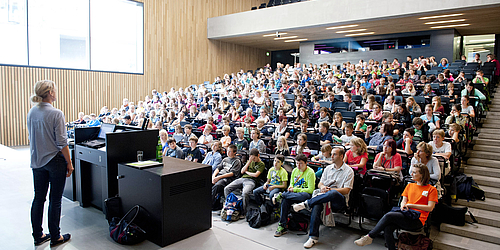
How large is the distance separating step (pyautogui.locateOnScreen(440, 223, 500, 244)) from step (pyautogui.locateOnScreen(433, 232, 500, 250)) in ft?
0.18

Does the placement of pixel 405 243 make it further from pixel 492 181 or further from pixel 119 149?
pixel 119 149

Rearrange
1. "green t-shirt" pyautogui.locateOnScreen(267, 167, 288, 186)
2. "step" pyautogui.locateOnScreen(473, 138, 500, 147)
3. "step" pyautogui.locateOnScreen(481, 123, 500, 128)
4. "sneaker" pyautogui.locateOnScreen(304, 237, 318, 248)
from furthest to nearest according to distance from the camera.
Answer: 1. "step" pyautogui.locateOnScreen(481, 123, 500, 128)
2. "step" pyautogui.locateOnScreen(473, 138, 500, 147)
3. "green t-shirt" pyautogui.locateOnScreen(267, 167, 288, 186)
4. "sneaker" pyautogui.locateOnScreen(304, 237, 318, 248)

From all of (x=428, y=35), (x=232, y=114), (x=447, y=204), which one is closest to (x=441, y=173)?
(x=447, y=204)

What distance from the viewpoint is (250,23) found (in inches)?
560

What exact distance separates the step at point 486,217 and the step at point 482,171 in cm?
106

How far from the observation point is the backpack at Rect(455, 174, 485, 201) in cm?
419

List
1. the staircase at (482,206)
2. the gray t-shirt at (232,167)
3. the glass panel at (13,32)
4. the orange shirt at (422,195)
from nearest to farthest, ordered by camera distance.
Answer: the orange shirt at (422,195)
the staircase at (482,206)
the gray t-shirt at (232,167)
the glass panel at (13,32)

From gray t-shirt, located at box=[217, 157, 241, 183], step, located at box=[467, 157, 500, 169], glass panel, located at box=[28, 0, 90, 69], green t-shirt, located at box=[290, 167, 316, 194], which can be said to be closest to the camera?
green t-shirt, located at box=[290, 167, 316, 194]

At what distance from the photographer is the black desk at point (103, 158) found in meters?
3.09

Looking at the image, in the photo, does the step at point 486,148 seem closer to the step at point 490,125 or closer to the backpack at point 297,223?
the step at point 490,125

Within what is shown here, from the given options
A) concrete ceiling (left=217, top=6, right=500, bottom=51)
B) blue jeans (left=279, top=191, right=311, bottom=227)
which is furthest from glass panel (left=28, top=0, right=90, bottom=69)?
blue jeans (left=279, top=191, right=311, bottom=227)

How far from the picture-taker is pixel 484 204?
13.3ft

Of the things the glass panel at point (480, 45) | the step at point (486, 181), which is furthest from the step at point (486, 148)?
the glass panel at point (480, 45)

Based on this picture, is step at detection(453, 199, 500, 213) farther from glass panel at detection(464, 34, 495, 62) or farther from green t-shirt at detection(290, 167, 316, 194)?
glass panel at detection(464, 34, 495, 62)
